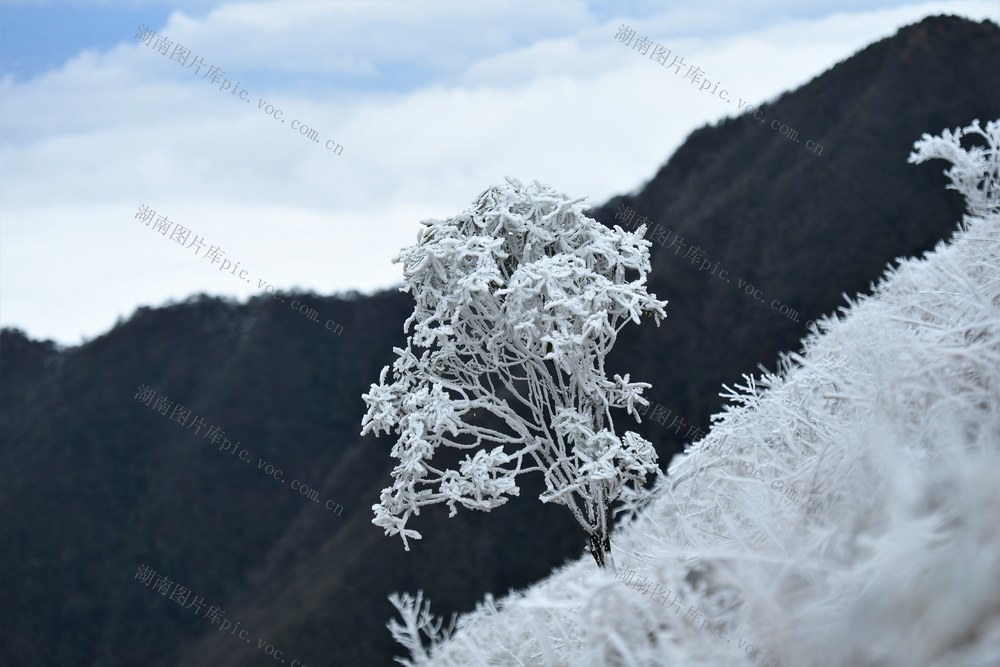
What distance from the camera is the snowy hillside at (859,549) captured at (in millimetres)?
3465

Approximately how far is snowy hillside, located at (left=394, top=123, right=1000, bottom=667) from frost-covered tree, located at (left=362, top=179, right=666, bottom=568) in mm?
1656

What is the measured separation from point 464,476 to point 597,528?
1.89m

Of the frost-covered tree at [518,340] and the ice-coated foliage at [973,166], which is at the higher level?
the ice-coated foliage at [973,166]

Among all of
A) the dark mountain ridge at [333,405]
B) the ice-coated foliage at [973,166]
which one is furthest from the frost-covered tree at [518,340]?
the dark mountain ridge at [333,405]

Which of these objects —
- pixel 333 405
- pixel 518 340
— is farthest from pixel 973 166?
pixel 333 405

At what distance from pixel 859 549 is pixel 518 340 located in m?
5.31

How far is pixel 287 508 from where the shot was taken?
58.7 m

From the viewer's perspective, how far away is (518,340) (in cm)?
905

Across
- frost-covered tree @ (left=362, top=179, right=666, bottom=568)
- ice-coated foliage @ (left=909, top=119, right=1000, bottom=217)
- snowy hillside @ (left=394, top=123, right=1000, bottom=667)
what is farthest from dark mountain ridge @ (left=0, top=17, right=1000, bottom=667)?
snowy hillside @ (left=394, top=123, right=1000, bottom=667)

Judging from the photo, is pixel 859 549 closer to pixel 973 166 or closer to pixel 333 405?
pixel 973 166

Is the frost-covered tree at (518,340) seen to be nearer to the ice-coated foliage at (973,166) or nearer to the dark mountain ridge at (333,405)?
the ice-coated foliage at (973,166)

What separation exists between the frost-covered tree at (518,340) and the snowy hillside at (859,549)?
1656 mm

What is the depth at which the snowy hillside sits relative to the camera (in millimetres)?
3465

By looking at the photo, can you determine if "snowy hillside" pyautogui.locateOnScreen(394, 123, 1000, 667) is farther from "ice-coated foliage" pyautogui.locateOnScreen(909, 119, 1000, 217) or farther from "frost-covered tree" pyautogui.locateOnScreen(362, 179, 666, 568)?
"ice-coated foliage" pyautogui.locateOnScreen(909, 119, 1000, 217)
